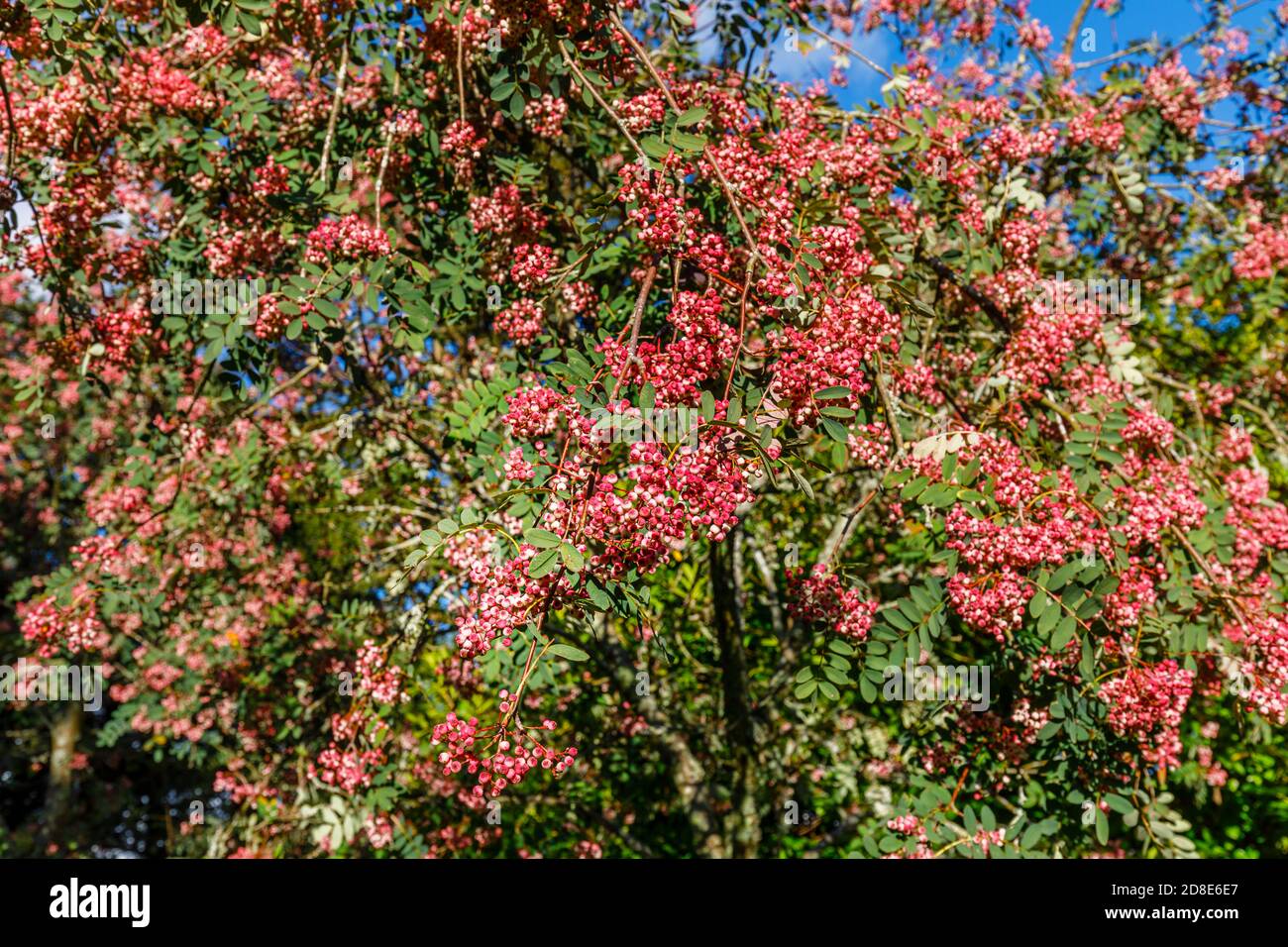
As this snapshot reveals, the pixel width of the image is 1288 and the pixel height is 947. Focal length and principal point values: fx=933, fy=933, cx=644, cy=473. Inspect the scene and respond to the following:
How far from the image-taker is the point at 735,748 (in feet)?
19.7

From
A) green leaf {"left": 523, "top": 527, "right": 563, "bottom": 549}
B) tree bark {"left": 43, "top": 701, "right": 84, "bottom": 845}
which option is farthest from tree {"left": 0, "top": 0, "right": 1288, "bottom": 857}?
tree bark {"left": 43, "top": 701, "right": 84, "bottom": 845}

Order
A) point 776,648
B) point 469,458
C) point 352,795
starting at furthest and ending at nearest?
point 776,648
point 352,795
point 469,458

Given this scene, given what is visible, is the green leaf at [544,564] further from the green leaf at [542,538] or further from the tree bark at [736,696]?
the tree bark at [736,696]

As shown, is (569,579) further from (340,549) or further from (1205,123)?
(1205,123)

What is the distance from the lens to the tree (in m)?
2.74

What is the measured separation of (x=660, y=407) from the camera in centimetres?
250

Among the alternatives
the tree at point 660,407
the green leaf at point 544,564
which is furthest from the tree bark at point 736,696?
the green leaf at point 544,564

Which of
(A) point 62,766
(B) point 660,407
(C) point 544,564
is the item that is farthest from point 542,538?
(A) point 62,766

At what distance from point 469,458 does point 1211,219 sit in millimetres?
5048

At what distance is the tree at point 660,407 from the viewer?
2.74m

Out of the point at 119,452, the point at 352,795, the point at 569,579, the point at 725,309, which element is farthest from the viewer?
the point at 119,452

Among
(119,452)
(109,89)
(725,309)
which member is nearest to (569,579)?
(725,309)

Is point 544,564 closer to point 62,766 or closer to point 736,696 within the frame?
point 736,696

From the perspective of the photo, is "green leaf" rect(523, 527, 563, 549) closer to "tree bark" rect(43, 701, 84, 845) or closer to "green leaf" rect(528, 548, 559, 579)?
"green leaf" rect(528, 548, 559, 579)
